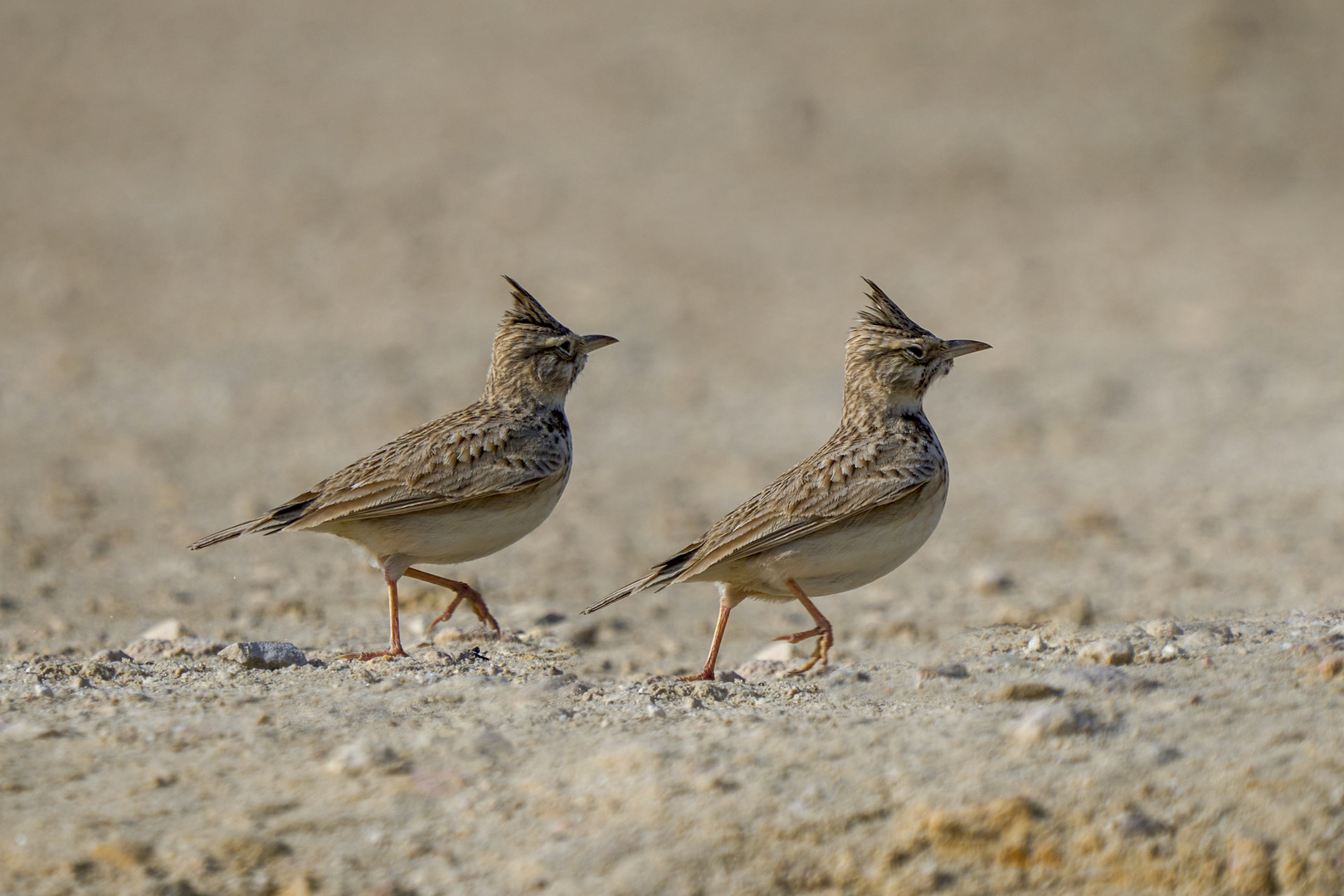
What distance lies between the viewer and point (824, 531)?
6207 mm

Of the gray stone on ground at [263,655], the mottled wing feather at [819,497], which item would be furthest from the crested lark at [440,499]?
the mottled wing feather at [819,497]

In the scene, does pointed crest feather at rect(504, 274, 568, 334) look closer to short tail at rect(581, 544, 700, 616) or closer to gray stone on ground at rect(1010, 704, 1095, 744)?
short tail at rect(581, 544, 700, 616)

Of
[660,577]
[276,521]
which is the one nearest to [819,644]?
[660,577]

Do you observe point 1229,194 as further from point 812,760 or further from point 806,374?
point 812,760

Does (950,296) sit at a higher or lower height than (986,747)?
higher

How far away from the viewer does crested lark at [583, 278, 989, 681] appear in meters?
6.14

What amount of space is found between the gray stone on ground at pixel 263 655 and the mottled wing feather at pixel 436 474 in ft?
1.86

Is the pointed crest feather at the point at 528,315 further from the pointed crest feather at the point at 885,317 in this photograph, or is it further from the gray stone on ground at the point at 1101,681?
the gray stone on ground at the point at 1101,681

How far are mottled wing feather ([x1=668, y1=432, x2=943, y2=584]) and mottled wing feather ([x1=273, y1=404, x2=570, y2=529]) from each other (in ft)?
2.98

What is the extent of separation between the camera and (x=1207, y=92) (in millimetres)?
21969

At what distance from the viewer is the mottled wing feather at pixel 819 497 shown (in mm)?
6129

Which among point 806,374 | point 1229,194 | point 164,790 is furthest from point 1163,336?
point 164,790

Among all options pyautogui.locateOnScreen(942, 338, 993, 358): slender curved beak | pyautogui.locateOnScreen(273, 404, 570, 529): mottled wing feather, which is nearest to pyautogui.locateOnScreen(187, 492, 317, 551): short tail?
pyautogui.locateOnScreen(273, 404, 570, 529): mottled wing feather

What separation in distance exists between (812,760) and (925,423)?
2.56m
